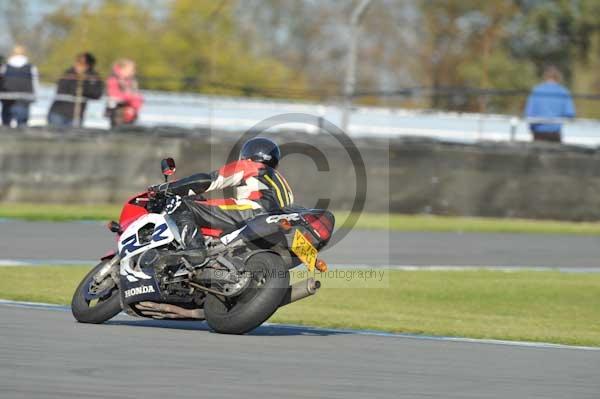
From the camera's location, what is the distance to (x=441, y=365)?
268 inches

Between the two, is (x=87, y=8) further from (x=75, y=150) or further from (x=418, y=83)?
(x=418, y=83)

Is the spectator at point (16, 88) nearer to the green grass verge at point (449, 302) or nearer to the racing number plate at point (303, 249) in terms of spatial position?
the green grass verge at point (449, 302)

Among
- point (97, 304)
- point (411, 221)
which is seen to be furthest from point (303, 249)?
point (411, 221)

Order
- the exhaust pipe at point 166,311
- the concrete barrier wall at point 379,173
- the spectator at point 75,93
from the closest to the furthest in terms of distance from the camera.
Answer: the exhaust pipe at point 166,311
the concrete barrier wall at point 379,173
the spectator at point 75,93

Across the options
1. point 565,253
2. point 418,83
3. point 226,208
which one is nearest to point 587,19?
point 418,83

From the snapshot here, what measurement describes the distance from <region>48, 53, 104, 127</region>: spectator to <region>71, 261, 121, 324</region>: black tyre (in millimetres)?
11318

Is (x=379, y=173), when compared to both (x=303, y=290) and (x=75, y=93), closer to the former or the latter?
(x=75, y=93)

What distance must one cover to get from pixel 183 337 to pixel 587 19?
28968 mm

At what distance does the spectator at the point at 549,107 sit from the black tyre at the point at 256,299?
12704mm

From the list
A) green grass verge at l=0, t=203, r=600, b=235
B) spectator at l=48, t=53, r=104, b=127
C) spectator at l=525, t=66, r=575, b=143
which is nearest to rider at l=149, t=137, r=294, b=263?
green grass verge at l=0, t=203, r=600, b=235

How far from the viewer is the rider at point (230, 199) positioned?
310 inches

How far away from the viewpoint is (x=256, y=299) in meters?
7.46

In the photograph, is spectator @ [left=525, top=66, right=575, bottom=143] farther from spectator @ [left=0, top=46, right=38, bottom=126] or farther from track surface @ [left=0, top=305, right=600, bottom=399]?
track surface @ [left=0, top=305, right=600, bottom=399]

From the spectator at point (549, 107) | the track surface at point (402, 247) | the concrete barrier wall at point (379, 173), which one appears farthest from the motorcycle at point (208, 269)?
the spectator at point (549, 107)
